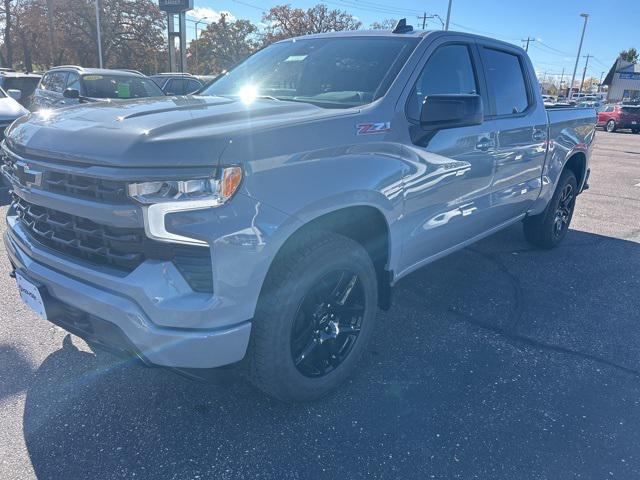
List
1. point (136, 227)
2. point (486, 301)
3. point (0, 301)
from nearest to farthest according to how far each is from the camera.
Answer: point (136, 227) → point (0, 301) → point (486, 301)

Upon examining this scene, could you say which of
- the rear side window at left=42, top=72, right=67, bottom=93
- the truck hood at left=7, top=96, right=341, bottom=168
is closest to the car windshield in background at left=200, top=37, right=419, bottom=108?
the truck hood at left=7, top=96, right=341, bottom=168

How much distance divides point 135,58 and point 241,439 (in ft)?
156

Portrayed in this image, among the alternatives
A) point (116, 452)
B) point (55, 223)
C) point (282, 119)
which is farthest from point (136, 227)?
point (116, 452)

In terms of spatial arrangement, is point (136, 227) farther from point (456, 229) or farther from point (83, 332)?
point (456, 229)

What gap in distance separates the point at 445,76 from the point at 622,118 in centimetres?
2807

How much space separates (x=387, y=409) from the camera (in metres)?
2.70

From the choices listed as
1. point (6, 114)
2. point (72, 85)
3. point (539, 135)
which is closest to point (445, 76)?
point (539, 135)

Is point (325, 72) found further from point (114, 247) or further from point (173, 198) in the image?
point (114, 247)

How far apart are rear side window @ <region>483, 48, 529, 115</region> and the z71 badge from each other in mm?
1535

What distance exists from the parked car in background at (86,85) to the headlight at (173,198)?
8.44 metres

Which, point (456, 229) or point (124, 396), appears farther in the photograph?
point (456, 229)

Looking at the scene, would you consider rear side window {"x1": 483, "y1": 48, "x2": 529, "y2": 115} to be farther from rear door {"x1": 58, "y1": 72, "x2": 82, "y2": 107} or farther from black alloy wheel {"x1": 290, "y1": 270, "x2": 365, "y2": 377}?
rear door {"x1": 58, "y1": 72, "x2": 82, "y2": 107}

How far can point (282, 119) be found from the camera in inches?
92.7

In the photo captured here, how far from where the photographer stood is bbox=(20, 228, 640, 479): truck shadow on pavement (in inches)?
90.7
